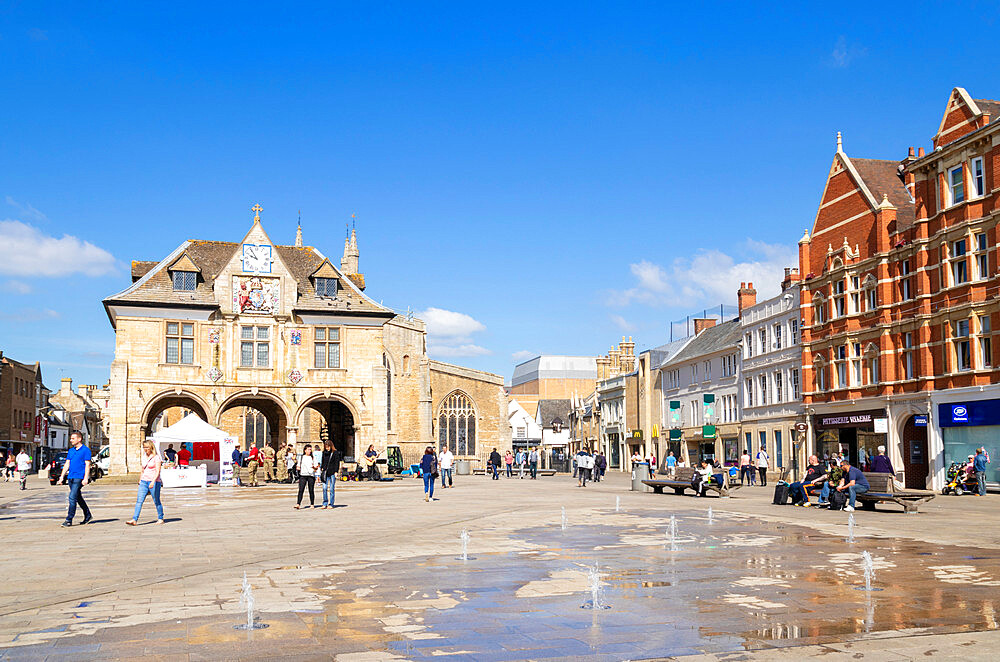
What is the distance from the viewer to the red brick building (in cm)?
3278

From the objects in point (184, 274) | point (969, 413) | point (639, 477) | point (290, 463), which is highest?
point (184, 274)

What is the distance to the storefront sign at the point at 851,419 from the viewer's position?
3897 cm

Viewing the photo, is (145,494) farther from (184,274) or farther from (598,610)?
(184,274)

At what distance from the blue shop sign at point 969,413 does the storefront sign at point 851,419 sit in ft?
12.3

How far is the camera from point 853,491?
74.3 feet

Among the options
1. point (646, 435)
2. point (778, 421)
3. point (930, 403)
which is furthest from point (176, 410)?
point (930, 403)

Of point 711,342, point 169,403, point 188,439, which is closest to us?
point 188,439

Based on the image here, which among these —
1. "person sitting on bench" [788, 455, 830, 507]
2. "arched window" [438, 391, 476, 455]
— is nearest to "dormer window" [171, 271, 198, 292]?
"arched window" [438, 391, 476, 455]

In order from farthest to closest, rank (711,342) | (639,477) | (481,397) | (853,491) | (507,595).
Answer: (481,397)
(711,342)
(639,477)
(853,491)
(507,595)

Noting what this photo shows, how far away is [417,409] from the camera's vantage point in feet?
201

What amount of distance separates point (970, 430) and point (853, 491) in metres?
13.6

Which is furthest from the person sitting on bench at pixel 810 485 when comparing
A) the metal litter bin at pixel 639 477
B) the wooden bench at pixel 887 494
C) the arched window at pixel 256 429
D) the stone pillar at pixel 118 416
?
the arched window at pixel 256 429

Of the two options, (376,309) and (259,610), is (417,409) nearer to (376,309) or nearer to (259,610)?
(376,309)

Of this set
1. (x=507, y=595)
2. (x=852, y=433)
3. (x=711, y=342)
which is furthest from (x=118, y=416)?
(x=507, y=595)
